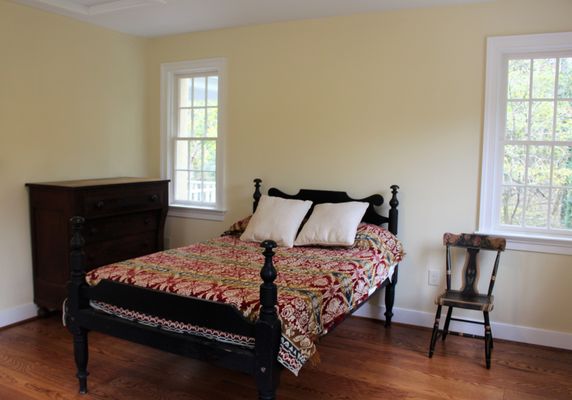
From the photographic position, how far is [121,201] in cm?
417

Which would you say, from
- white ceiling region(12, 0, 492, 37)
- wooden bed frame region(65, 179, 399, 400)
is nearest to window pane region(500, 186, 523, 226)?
white ceiling region(12, 0, 492, 37)

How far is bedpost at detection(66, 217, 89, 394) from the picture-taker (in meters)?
2.82

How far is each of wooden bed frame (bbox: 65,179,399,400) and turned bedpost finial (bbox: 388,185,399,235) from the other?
188 centimetres

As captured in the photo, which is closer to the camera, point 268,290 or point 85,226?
point 268,290

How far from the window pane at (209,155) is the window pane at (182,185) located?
0.28m

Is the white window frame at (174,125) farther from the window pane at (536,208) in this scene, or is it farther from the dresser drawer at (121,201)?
the window pane at (536,208)

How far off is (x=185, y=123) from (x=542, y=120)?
312 centimetres

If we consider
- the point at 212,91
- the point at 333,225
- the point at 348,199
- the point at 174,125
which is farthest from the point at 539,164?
the point at 174,125

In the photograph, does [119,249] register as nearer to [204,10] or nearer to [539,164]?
[204,10]

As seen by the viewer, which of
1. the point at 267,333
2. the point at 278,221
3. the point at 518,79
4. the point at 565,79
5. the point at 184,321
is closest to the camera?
the point at 267,333

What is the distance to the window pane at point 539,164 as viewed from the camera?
360 cm

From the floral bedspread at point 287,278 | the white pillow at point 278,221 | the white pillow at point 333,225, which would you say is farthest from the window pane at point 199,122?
the white pillow at point 333,225

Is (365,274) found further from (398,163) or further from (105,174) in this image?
(105,174)

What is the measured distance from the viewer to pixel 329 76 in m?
4.15
